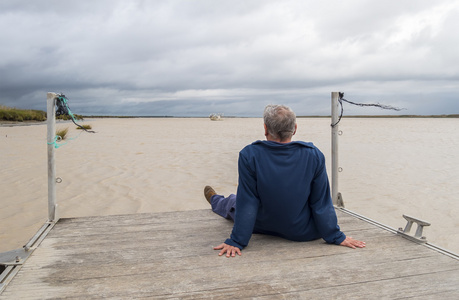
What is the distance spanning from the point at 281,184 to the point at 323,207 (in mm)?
499

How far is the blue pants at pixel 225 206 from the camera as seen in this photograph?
4.37 metres

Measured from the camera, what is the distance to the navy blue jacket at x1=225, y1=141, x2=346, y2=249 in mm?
3270

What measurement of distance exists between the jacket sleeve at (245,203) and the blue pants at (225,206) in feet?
3.18

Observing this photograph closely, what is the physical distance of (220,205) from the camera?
185 inches

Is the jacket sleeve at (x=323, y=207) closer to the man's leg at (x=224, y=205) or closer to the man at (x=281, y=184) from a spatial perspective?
the man at (x=281, y=184)

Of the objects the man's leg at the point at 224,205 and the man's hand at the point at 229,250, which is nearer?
the man's hand at the point at 229,250

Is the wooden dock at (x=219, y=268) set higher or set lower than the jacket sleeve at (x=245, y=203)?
lower

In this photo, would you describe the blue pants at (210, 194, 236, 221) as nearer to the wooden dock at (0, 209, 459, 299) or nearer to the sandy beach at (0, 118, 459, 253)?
the wooden dock at (0, 209, 459, 299)

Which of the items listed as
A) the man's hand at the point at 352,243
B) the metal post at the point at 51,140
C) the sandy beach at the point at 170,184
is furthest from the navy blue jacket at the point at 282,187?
the sandy beach at the point at 170,184

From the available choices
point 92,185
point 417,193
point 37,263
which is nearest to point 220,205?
point 37,263

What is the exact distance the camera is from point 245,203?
A: 333 centimetres

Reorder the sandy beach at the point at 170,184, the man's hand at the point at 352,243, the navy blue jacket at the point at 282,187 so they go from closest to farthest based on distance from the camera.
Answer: the navy blue jacket at the point at 282,187
the man's hand at the point at 352,243
the sandy beach at the point at 170,184

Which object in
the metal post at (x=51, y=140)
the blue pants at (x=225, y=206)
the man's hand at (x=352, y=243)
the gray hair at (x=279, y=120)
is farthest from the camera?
the blue pants at (x=225, y=206)

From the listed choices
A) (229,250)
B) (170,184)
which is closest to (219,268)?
(229,250)
